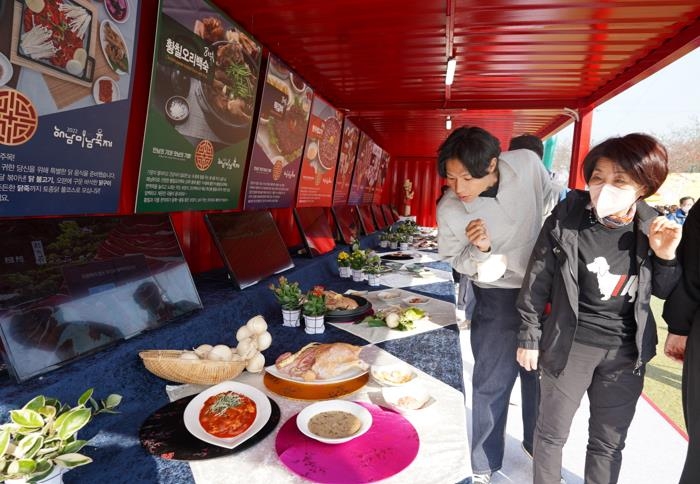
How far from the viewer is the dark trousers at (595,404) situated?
1425mm

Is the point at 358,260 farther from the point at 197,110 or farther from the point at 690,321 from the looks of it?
the point at 690,321

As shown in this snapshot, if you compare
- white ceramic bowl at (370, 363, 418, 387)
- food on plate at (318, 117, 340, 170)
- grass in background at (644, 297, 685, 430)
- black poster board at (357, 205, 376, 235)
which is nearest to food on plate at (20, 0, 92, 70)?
white ceramic bowl at (370, 363, 418, 387)

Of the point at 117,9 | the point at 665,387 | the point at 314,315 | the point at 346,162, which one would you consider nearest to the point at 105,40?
the point at 117,9

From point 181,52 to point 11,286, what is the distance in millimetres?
1313

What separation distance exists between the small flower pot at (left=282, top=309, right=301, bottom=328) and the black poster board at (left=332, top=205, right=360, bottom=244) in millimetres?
2057

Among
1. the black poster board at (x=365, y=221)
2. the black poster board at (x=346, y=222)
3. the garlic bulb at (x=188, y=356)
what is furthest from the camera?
the black poster board at (x=365, y=221)

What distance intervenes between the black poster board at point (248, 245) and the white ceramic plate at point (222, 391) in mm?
805

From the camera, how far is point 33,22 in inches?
46.1

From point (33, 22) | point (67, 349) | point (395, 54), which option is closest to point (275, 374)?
point (67, 349)

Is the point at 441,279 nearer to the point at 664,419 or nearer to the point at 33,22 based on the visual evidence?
the point at 664,419

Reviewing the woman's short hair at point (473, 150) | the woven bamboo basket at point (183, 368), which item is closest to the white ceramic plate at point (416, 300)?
the woman's short hair at point (473, 150)

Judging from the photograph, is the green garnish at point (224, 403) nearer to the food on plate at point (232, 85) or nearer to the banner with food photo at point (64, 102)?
the banner with food photo at point (64, 102)

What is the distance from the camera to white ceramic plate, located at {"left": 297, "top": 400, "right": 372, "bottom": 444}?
0.98m

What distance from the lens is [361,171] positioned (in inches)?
247
